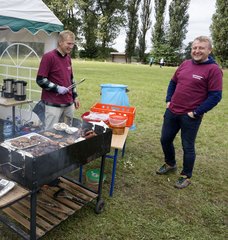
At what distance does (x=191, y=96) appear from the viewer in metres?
2.69

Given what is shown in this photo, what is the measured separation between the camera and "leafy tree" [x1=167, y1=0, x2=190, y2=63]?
3581cm

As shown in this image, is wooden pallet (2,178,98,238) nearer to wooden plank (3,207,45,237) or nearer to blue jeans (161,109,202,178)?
wooden plank (3,207,45,237)

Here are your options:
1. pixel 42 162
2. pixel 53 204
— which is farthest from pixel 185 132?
pixel 42 162

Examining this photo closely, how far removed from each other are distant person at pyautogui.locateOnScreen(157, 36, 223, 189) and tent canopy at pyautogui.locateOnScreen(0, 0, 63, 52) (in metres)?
1.93

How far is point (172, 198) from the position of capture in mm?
2863

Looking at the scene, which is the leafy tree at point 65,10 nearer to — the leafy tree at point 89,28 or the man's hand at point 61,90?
the leafy tree at point 89,28

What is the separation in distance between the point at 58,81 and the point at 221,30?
1065 inches

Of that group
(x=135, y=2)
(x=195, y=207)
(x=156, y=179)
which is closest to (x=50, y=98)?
(x=156, y=179)

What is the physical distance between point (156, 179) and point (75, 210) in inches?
51.7

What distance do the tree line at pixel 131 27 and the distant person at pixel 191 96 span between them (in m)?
31.1

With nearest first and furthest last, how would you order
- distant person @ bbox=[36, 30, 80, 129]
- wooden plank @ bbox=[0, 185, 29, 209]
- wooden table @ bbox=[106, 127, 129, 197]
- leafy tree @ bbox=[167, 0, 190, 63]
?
1. wooden plank @ bbox=[0, 185, 29, 209]
2. wooden table @ bbox=[106, 127, 129, 197]
3. distant person @ bbox=[36, 30, 80, 129]
4. leafy tree @ bbox=[167, 0, 190, 63]

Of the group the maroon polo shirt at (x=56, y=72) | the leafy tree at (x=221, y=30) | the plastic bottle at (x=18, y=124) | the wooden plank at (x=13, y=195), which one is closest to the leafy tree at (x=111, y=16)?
the leafy tree at (x=221, y=30)

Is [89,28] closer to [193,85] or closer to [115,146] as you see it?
[193,85]

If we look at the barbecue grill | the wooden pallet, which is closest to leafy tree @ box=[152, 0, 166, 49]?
the wooden pallet
